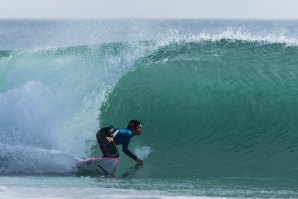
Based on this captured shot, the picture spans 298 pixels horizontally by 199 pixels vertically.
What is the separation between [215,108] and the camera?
685 inches

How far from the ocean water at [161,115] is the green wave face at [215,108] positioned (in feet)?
0.09

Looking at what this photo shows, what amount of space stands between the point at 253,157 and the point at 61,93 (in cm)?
484

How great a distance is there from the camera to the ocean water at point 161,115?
41.5 ft

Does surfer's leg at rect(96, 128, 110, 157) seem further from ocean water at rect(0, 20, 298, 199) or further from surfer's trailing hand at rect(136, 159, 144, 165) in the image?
surfer's trailing hand at rect(136, 159, 144, 165)

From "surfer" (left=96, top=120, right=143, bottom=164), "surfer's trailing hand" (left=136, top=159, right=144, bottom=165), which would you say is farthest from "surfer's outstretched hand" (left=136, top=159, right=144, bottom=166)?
"surfer" (left=96, top=120, right=143, bottom=164)

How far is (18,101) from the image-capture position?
16484 millimetres

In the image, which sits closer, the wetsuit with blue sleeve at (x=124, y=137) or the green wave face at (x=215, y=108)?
the wetsuit with blue sleeve at (x=124, y=137)

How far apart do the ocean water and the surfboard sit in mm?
211

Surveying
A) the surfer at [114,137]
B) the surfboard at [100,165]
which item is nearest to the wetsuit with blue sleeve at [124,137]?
the surfer at [114,137]

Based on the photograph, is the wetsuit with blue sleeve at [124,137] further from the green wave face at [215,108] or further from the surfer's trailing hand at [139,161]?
the green wave face at [215,108]

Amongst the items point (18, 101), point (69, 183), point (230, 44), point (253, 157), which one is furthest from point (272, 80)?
point (69, 183)

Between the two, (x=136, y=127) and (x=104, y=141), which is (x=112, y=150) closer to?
(x=104, y=141)

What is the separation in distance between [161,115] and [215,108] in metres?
1.21

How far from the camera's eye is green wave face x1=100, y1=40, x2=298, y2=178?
1480cm
